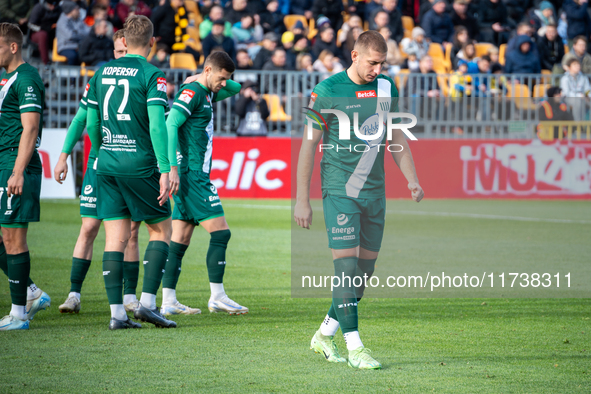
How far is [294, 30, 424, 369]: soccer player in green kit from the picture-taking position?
4781 millimetres

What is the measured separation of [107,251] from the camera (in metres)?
5.77

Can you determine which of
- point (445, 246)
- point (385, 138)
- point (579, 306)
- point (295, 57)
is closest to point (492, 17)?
point (295, 57)

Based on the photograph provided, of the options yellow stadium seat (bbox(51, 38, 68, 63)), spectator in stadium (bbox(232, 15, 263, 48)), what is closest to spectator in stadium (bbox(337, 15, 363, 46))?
spectator in stadium (bbox(232, 15, 263, 48))

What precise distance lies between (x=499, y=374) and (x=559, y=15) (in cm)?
2345

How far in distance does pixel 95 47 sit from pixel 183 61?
226 centimetres

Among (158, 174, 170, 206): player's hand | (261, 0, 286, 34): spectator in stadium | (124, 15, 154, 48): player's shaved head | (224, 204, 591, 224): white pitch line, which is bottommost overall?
(224, 204, 591, 224): white pitch line

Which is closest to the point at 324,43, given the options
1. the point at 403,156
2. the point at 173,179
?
the point at 173,179

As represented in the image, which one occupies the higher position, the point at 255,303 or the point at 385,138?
the point at 385,138

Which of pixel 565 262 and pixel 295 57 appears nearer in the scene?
pixel 565 262

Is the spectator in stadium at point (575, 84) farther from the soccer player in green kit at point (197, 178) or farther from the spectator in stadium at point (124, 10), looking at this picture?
the soccer player in green kit at point (197, 178)

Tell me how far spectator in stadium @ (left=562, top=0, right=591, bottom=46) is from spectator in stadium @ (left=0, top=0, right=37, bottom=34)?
609 inches

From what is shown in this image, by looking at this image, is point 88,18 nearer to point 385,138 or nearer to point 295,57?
point 295,57

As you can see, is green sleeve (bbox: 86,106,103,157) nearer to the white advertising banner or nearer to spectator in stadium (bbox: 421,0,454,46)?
the white advertising banner

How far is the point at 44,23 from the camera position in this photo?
18.3 metres
